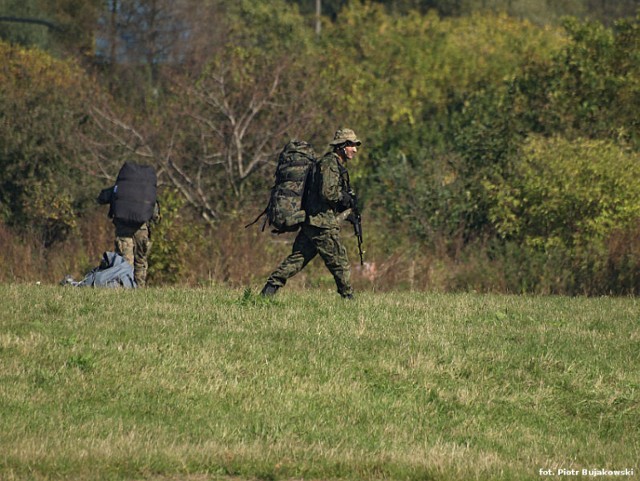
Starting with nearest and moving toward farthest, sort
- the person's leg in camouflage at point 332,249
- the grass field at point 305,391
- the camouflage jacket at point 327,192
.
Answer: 1. the grass field at point 305,391
2. the camouflage jacket at point 327,192
3. the person's leg in camouflage at point 332,249

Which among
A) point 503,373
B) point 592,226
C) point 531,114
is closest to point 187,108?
point 531,114

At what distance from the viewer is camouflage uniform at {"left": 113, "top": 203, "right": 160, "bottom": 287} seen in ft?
52.7

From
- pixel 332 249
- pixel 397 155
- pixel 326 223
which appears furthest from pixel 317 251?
pixel 397 155

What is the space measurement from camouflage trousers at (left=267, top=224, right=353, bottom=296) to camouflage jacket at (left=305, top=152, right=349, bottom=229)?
0.41 ft

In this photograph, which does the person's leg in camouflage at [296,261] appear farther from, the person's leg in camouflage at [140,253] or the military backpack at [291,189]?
the person's leg in camouflage at [140,253]

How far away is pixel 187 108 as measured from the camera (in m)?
26.3

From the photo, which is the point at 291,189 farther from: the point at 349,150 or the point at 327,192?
the point at 349,150

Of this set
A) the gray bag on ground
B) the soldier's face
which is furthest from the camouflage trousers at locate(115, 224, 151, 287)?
the soldier's face

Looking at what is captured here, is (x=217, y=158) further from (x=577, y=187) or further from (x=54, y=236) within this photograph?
(x=577, y=187)

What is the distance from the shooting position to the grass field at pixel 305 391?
A: 8.52 m

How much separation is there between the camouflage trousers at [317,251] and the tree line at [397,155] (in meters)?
6.22

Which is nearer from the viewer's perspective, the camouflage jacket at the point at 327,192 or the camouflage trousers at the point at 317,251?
the camouflage jacket at the point at 327,192

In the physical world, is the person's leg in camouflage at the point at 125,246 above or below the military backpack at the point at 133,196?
below

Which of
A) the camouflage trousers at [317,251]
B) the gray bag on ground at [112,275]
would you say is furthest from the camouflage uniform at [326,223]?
the gray bag on ground at [112,275]
